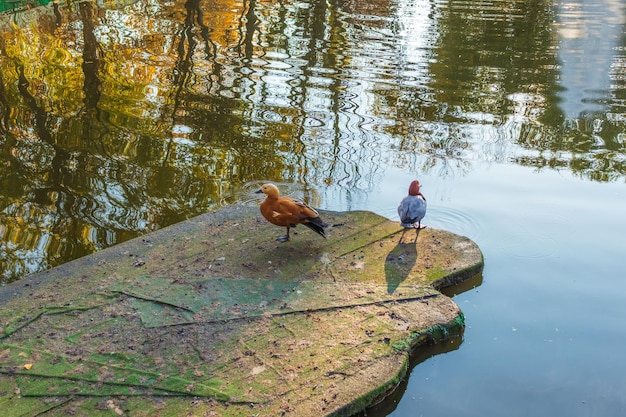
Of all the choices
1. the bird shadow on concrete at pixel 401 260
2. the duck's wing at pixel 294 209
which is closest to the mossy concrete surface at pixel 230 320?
the bird shadow on concrete at pixel 401 260

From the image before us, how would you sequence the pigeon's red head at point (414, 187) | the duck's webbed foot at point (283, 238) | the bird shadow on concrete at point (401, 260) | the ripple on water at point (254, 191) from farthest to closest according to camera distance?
the ripple on water at point (254, 191) → the pigeon's red head at point (414, 187) → the duck's webbed foot at point (283, 238) → the bird shadow on concrete at point (401, 260)

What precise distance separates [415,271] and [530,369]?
44.1 inches

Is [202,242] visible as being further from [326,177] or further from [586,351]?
[586,351]

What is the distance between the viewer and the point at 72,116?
8227 mm

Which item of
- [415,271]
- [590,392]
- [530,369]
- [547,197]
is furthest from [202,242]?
[547,197]

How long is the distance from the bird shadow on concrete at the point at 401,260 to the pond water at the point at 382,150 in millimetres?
551

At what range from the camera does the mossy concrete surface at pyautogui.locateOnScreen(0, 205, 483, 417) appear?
3.63m

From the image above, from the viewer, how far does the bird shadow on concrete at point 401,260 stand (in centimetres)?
485

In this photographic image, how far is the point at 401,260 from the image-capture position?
5.14 metres

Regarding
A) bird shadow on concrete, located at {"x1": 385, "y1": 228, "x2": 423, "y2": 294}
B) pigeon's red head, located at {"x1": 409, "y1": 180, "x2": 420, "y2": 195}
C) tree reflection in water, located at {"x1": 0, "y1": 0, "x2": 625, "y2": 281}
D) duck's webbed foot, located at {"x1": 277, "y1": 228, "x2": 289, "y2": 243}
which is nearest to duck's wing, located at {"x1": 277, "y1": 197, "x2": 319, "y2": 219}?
duck's webbed foot, located at {"x1": 277, "y1": 228, "x2": 289, "y2": 243}

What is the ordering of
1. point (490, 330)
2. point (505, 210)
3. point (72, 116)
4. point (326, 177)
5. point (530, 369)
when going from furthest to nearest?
point (72, 116), point (326, 177), point (505, 210), point (490, 330), point (530, 369)

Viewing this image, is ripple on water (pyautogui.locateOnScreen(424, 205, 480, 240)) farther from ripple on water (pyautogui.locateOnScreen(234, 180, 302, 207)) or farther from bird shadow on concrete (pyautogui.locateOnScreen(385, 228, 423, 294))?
ripple on water (pyautogui.locateOnScreen(234, 180, 302, 207))

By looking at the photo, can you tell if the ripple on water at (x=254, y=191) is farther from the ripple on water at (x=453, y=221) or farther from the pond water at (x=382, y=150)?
the ripple on water at (x=453, y=221)

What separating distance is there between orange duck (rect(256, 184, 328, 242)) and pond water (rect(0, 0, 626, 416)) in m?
1.04
